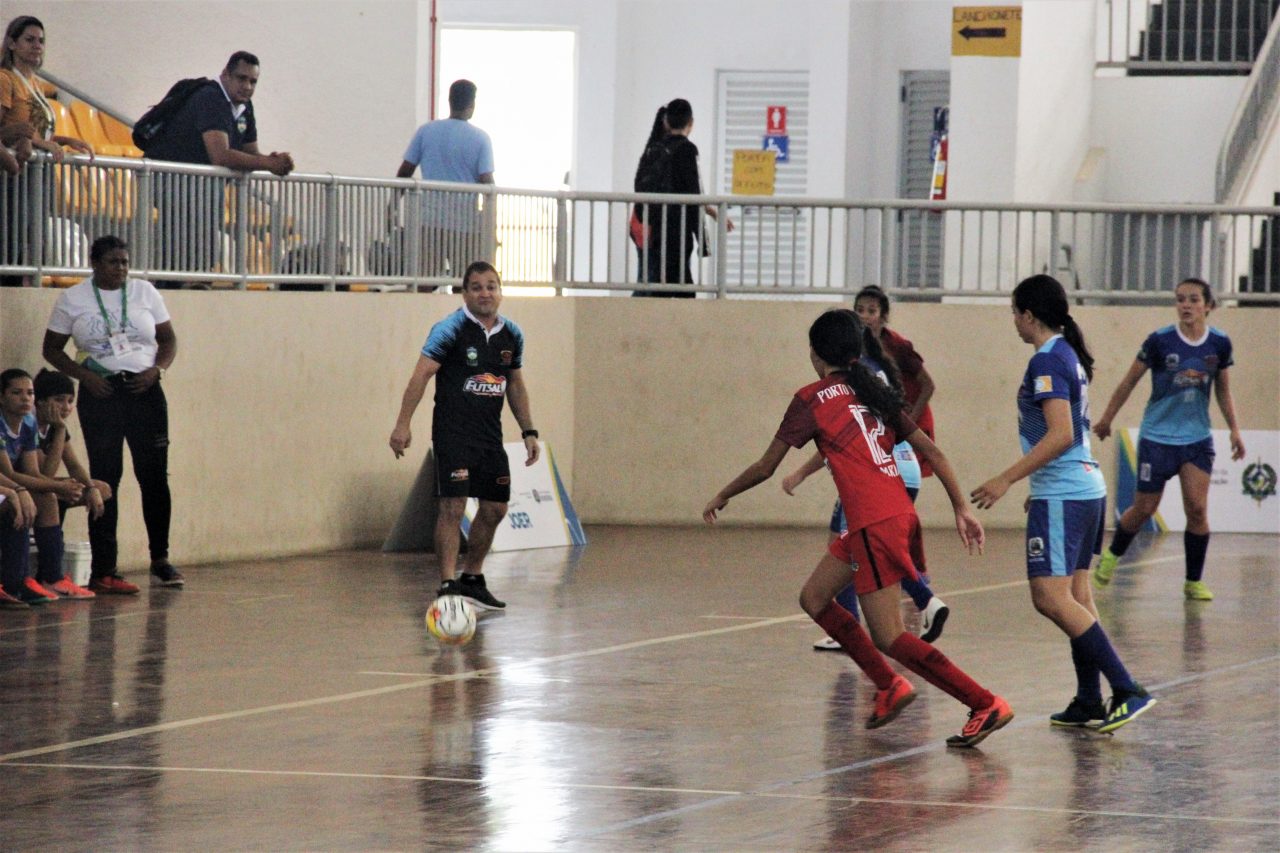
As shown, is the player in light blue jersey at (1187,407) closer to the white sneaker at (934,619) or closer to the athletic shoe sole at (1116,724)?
the white sneaker at (934,619)

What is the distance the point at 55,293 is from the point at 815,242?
777cm

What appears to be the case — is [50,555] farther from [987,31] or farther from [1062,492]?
[987,31]

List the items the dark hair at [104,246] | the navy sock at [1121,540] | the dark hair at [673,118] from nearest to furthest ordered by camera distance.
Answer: the dark hair at [104,246], the navy sock at [1121,540], the dark hair at [673,118]

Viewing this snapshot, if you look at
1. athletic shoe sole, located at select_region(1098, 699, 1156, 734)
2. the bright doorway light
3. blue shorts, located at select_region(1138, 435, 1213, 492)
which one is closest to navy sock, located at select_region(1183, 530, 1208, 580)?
blue shorts, located at select_region(1138, 435, 1213, 492)

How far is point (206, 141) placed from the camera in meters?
14.8

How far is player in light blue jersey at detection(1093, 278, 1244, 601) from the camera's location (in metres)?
13.6

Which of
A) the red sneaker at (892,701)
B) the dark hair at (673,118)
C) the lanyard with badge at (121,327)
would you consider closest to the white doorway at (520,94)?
the dark hair at (673,118)

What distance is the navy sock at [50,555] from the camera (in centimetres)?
1258

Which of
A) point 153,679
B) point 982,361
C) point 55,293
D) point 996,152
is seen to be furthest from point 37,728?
point 996,152

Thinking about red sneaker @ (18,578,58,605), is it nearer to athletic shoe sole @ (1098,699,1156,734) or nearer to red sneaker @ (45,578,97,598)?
red sneaker @ (45,578,97,598)

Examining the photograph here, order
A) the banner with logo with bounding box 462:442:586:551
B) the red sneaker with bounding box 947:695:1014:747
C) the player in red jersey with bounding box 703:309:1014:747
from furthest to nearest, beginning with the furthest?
1. the banner with logo with bounding box 462:442:586:551
2. the player in red jersey with bounding box 703:309:1014:747
3. the red sneaker with bounding box 947:695:1014:747

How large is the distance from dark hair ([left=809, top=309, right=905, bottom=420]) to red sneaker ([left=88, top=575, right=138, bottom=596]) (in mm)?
5937

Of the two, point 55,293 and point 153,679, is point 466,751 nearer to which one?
point 153,679

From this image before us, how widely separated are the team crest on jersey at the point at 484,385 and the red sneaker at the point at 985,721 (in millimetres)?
4688
